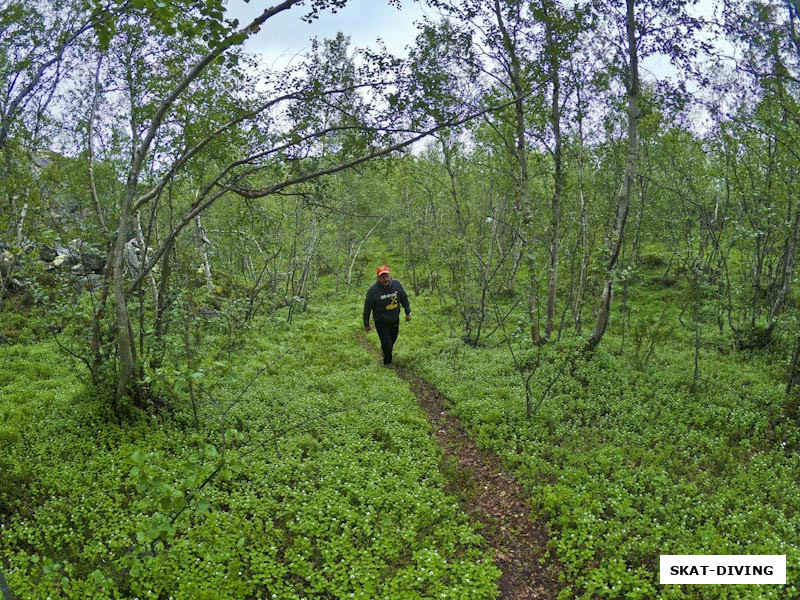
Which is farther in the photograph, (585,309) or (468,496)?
(585,309)

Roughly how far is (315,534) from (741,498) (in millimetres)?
5669

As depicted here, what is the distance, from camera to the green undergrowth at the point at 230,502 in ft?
15.6

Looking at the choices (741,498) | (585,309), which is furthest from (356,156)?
(585,309)

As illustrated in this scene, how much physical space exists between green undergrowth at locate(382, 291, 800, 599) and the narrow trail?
19cm

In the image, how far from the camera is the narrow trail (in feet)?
17.0

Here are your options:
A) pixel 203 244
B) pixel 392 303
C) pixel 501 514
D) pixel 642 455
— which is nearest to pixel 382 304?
pixel 392 303

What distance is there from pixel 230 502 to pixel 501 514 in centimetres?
367

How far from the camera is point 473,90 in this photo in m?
13.8

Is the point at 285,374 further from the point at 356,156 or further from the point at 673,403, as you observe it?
the point at 673,403

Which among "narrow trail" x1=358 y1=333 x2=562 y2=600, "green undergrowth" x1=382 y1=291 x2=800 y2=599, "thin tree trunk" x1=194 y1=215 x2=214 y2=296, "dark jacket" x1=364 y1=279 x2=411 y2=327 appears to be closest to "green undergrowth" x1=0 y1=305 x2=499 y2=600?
"narrow trail" x1=358 y1=333 x2=562 y2=600

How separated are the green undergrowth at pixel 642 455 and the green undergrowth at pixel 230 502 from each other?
1.32 metres

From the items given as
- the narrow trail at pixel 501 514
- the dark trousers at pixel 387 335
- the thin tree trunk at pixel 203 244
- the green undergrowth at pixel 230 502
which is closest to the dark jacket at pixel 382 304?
the dark trousers at pixel 387 335

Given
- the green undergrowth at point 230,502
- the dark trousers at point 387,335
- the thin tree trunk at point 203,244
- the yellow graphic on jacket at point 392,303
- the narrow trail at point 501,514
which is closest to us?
the green undergrowth at point 230,502

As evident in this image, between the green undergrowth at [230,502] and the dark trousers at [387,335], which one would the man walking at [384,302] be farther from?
the green undergrowth at [230,502]
